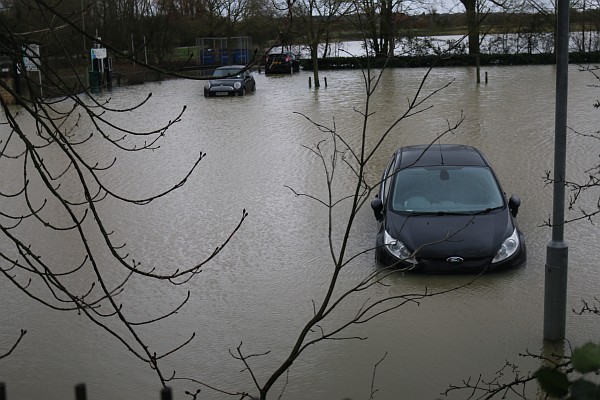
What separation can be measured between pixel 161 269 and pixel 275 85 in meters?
29.9

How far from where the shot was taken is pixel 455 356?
8.12m

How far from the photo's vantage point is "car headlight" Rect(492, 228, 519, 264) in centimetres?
1018

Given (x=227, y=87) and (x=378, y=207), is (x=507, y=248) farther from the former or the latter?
(x=227, y=87)

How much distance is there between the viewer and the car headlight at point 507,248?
10180 millimetres

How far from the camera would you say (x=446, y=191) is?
11172 mm

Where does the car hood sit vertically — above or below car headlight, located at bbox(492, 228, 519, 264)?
above

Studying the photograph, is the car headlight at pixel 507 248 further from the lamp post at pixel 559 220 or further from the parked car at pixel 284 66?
the parked car at pixel 284 66

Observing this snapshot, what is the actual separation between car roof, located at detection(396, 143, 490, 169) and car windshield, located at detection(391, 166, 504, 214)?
0.16m

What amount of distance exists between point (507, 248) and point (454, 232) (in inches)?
24.6

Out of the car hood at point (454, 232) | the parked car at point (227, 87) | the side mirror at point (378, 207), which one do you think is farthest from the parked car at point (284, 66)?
the car hood at point (454, 232)

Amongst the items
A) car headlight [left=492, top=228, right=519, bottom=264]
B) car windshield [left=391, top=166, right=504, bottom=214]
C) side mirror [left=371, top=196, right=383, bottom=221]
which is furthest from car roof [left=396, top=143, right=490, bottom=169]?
car headlight [left=492, top=228, right=519, bottom=264]

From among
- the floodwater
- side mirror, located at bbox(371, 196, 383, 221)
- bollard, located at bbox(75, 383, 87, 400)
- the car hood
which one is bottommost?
the floodwater

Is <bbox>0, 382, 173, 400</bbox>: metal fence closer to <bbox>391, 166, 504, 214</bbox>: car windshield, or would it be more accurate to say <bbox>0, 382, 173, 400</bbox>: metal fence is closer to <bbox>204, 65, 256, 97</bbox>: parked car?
<bbox>391, 166, 504, 214</bbox>: car windshield

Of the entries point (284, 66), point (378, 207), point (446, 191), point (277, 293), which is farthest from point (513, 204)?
point (284, 66)
